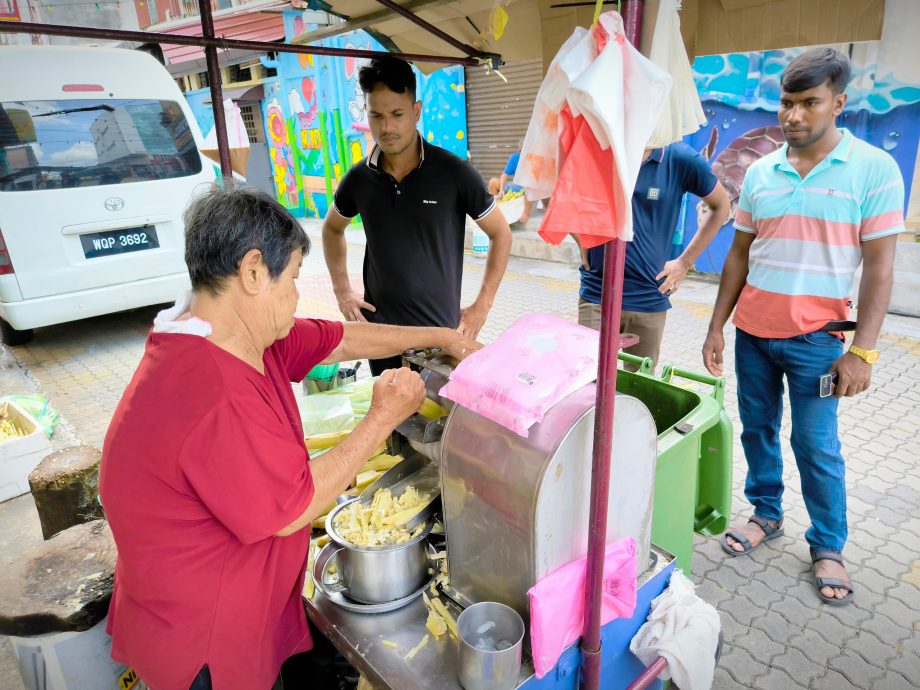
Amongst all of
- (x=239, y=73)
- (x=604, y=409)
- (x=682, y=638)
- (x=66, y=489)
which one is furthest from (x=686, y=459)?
(x=239, y=73)

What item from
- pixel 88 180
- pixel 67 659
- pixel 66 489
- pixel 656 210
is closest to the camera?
pixel 67 659

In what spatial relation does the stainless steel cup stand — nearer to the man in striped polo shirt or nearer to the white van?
the man in striped polo shirt

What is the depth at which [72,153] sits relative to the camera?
5309 mm

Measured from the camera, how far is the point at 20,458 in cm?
359

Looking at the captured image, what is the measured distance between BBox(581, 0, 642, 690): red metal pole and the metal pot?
47cm

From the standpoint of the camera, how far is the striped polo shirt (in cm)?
230

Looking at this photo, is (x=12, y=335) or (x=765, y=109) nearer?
(x=12, y=335)

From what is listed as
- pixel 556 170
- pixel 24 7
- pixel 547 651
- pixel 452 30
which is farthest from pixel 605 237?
pixel 24 7

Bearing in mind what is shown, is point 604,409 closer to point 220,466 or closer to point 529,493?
point 529,493

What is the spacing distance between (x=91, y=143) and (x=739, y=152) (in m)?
6.59

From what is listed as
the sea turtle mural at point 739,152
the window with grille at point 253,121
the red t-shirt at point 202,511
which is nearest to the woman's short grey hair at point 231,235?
the red t-shirt at point 202,511

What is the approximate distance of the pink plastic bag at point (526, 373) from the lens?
1.36 m

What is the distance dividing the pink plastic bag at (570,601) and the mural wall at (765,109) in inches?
231

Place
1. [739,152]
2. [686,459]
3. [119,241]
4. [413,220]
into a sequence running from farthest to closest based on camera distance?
[739,152] < [119,241] < [413,220] < [686,459]
